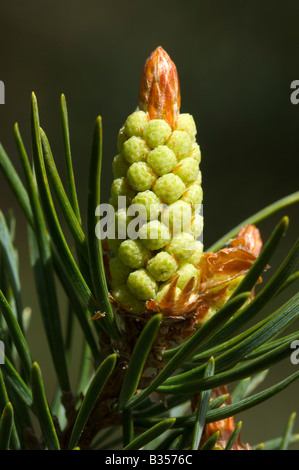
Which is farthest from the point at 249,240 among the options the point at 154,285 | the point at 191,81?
the point at 191,81

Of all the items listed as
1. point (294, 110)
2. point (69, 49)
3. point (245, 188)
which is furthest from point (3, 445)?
point (69, 49)

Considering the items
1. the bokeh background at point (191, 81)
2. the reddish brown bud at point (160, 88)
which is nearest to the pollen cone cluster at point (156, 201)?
the reddish brown bud at point (160, 88)

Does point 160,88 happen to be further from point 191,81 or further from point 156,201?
point 191,81

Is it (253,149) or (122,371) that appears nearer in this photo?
(122,371)

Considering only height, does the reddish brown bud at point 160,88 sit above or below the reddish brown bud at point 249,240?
above

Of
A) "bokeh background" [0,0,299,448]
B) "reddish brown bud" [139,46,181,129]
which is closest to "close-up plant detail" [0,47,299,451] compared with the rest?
"reddish brown bud" [139,46,181,129]

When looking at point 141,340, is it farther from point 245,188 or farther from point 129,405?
point 245,188

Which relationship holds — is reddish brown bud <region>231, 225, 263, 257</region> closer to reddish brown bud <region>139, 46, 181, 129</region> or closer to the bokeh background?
reddish brown bud <region>139, 46, 181, 129</region>

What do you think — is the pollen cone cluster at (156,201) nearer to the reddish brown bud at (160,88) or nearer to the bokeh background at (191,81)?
the reddish brown bud at (160,88)
